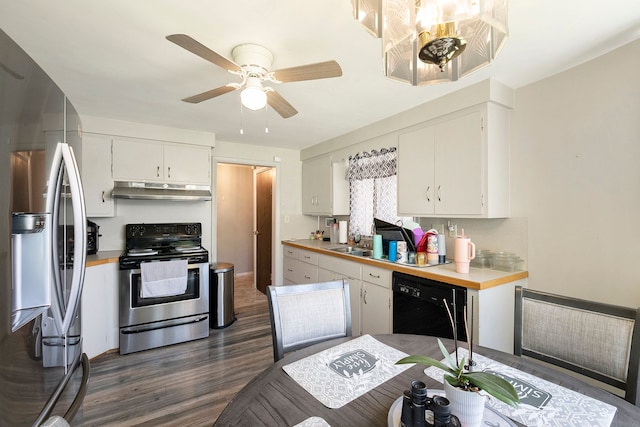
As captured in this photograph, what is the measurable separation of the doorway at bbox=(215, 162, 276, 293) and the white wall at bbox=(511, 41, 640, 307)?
3.50 metres

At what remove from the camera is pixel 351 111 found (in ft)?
9.11

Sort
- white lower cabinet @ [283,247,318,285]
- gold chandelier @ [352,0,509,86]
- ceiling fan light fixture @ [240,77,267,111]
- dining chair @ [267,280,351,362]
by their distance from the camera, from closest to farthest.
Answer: gold chandelier @ [352,0,509,86] → dining chair @ [267,280,351,362] → ceiling fan light fixture @ [240,77,267,111] → white lower cabinet @ [283,247,318,285]

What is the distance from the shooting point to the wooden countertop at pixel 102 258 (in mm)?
2555

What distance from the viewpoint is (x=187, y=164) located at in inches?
133

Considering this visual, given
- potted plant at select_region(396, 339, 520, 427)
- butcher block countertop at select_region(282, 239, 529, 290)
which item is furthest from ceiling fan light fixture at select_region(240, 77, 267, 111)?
butcher block countertop at select_region(282, 239, 529, 290)

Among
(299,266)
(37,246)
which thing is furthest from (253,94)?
(299,266)

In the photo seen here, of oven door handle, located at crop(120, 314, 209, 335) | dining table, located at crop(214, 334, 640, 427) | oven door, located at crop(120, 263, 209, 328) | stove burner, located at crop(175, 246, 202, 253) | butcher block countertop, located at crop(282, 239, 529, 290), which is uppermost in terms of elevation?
stove burner, located at crop(175, 246, 202, 253)

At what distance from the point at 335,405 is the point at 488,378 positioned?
440mm

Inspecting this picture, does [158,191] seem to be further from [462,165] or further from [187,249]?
[462,165]

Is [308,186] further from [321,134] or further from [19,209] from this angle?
[19,209]

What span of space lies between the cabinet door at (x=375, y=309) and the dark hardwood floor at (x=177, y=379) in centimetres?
95

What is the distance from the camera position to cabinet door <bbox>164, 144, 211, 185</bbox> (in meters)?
3.29

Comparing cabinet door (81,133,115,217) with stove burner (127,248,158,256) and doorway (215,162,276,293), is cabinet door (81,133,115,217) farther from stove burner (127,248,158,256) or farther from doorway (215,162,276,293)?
doorway (215,162,276,293)

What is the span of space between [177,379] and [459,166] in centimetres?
279
